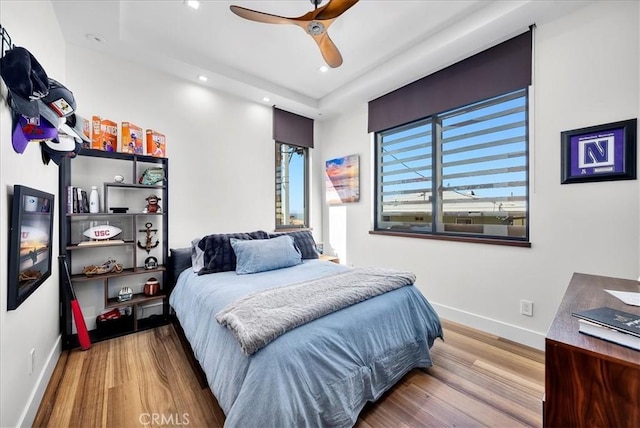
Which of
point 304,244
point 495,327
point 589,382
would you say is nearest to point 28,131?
point 304,244

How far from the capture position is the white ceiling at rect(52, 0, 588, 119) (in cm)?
214

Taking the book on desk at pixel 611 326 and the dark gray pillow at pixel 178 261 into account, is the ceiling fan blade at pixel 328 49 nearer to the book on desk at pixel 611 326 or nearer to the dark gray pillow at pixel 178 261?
the book on desk at pixel 611 326

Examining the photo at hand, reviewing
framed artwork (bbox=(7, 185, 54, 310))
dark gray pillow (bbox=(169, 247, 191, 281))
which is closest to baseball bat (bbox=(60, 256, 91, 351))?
framed artwork (bbox=(7, 185, 54, 310))

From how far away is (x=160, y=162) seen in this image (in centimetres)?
281

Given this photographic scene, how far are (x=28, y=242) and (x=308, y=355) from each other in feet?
5.33

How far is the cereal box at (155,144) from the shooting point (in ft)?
8.78

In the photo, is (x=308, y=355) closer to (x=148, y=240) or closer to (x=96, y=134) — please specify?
(x=148, y=240)

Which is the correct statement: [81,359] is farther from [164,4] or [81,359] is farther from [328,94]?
[328,94]

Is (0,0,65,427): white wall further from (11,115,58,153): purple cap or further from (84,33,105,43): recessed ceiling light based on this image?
(84,33,105,43): recessed ceiling light

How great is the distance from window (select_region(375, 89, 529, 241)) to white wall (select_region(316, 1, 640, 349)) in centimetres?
17

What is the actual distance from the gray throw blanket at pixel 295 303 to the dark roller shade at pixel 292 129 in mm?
2545

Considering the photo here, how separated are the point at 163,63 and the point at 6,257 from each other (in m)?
2.38

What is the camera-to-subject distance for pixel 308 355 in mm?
1304

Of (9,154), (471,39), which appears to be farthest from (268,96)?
(9,154)
